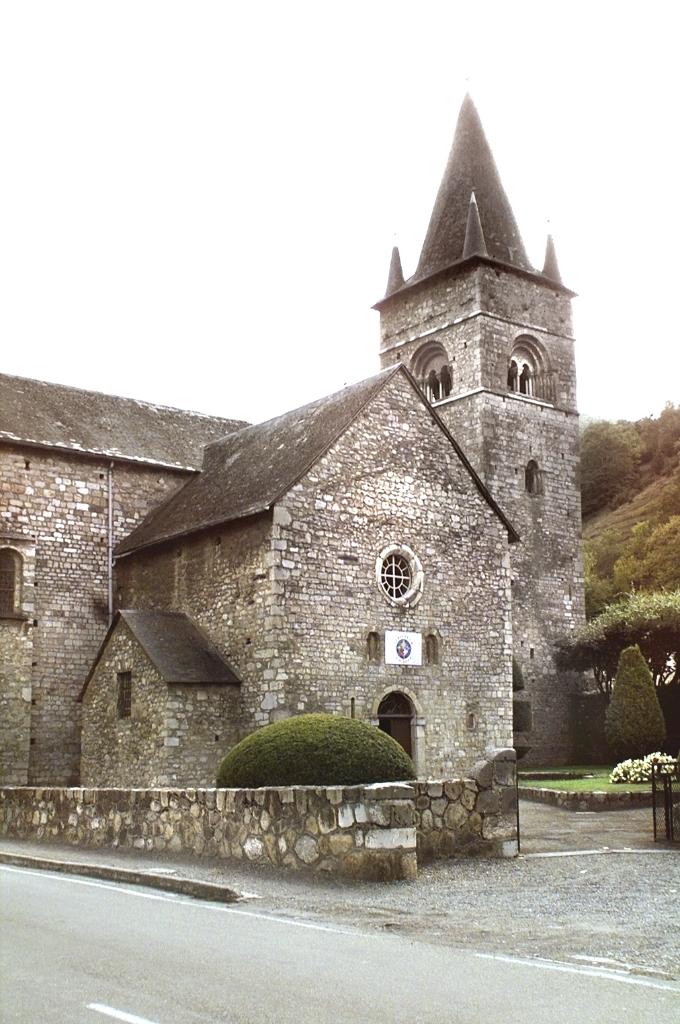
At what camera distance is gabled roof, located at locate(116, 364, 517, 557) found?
86.0ft

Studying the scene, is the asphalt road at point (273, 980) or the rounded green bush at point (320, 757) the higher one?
the rounded green bush at point (320, 757)

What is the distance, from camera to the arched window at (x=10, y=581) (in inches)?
1129

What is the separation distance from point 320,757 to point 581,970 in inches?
284

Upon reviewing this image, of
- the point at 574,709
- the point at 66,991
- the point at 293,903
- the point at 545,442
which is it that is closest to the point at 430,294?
the point at 545,442

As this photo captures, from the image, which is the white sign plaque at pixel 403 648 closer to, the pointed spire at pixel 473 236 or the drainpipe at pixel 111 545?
the drainpipe at pixel 111 545

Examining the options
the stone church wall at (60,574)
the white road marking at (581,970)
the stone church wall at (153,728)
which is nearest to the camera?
the white road marking at (581,970)

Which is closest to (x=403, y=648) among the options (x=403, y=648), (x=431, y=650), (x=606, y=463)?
(x=403, y=648)

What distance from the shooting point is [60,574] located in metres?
29.8

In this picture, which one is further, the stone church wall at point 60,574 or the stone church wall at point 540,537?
the stone church wall at point 540,537

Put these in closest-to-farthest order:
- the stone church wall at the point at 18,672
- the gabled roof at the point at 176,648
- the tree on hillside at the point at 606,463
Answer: the gabled roof at the point at 176,648
the stone church wall at the point at 18,672
the tree on hillside at the point at 606,463

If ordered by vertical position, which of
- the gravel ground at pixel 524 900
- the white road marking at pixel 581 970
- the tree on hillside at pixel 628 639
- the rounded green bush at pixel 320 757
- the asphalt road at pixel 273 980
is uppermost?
the tree on hillside at pixel 628 639

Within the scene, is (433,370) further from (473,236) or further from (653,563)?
(653,563)

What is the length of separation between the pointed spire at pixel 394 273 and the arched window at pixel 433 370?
13.4 feet

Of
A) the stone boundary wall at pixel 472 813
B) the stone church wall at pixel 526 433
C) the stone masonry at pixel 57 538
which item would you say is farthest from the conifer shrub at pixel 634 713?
the stone boundary wall at pixel 472 813
